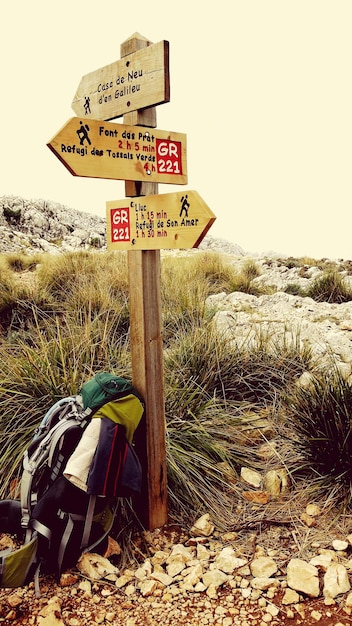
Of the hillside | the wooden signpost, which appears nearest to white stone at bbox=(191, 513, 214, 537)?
the wooden signpost

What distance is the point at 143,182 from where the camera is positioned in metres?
3.20

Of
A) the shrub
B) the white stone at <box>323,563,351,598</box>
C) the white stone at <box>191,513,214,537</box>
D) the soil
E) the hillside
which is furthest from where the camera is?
the hillside

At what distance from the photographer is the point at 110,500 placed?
315cm

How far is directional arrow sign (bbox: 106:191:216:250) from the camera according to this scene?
9.38 feet

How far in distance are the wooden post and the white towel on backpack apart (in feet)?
1.45

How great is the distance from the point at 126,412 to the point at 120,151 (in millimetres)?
1333

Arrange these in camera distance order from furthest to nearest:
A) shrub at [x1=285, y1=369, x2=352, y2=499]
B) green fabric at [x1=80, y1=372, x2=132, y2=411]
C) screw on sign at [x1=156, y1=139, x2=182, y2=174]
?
shrub at [x1=285, y1=369, x2=352, y2=499] → screw on sign at [x1=156, y1=139, x2=182, y2=174] → green fabric at [x1=80, y1=372, x2=132, y2=411]

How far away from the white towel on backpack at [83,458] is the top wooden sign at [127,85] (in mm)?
1694

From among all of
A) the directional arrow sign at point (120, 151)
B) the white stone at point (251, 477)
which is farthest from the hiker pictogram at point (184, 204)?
the white stone at point (251, 477)

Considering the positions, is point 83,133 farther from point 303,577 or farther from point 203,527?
point 303,577

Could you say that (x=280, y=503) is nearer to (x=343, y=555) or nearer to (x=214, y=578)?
(x=343, y=555)

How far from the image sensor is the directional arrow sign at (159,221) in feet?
9.38

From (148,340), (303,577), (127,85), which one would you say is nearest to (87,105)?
(127,85)

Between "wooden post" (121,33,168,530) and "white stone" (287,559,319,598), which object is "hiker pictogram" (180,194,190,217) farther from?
"white stone" (287,559,319,598)
